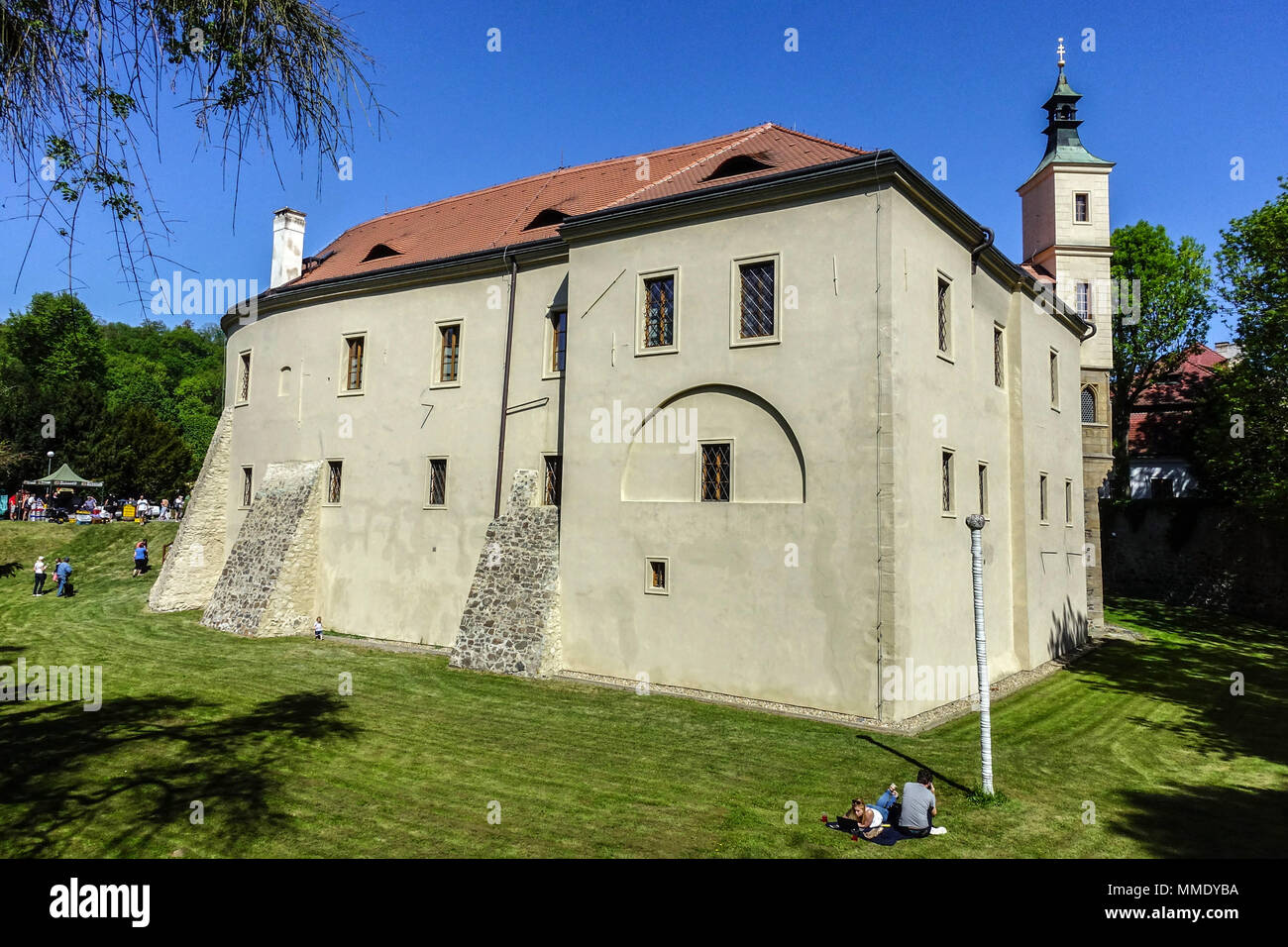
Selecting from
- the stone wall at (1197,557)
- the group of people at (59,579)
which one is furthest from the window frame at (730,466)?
the stone wall at (1197,557)

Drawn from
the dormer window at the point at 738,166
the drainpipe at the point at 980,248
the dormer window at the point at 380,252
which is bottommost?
the drainpipe at the point at 980,248

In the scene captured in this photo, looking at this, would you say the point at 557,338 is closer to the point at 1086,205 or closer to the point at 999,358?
the point at 999,358

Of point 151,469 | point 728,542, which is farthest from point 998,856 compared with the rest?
point 151,469

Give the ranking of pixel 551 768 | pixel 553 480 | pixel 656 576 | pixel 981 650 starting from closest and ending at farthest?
pixel 981 650 < pixel 551 768 < pixel 656 576 < pixel 553 480

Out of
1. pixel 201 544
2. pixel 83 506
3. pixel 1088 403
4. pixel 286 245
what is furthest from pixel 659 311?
pixel 83 506

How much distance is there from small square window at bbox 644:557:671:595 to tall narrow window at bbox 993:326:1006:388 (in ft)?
31.7

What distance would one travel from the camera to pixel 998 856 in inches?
336

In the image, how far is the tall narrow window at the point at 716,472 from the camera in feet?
52.0

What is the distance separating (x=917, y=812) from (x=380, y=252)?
21691 millimetres

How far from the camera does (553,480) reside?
765 inches

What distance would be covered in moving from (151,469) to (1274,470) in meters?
59.1

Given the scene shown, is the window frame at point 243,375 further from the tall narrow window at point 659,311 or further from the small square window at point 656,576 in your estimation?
the small square window at point 656,576

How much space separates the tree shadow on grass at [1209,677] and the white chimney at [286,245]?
2676 cm

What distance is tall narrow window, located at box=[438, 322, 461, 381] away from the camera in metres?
21.5
